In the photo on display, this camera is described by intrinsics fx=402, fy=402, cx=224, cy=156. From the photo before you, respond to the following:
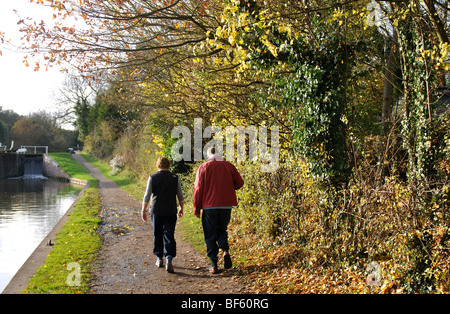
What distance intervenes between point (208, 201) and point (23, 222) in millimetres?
A: 11187

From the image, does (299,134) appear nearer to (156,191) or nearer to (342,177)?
(342,177)

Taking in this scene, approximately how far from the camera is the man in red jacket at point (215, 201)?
6.33 metres

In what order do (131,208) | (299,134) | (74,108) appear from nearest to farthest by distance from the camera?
(299,134) < (131,208) < (74,108)

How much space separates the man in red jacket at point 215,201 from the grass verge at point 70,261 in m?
1.93

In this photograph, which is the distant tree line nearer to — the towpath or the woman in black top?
the towpath

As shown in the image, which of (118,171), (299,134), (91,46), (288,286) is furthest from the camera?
(118,171)

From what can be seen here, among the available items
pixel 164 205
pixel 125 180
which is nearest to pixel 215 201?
pixel 164 205

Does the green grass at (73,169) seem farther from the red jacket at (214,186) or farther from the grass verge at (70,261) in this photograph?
the red jacket at (214,186)

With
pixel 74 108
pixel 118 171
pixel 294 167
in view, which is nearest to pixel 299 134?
pixel 294 167

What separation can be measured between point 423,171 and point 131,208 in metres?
11.3

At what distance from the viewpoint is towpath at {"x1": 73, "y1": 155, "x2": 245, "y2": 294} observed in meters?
5.62

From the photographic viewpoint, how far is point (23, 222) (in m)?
14.8

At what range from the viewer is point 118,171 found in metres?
33.5

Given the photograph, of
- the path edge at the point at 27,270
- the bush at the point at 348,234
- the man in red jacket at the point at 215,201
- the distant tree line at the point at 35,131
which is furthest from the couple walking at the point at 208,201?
the distant tree line at the point at 35,131
